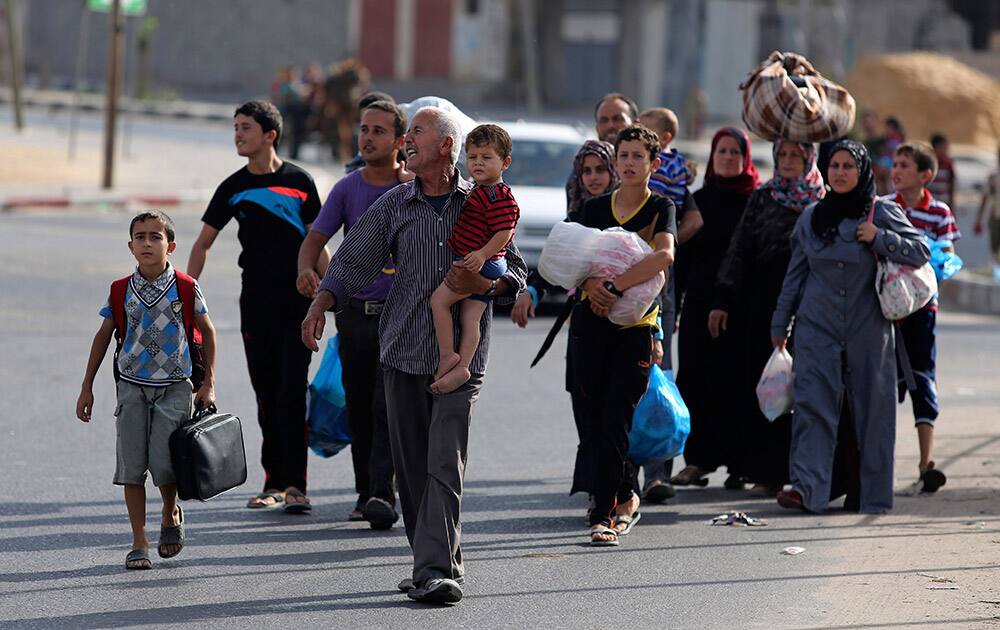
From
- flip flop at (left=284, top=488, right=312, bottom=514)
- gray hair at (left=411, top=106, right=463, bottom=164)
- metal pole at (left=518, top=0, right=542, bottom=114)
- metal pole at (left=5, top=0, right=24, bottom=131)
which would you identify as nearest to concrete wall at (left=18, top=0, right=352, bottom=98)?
metal pole at (left=518, top=0, right=542, bottom=114)

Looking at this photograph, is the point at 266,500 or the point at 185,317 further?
the point at 266,500

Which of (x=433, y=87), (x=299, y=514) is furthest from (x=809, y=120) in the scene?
(x=433, y=87)

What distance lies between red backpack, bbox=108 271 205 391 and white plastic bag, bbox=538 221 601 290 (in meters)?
1.53

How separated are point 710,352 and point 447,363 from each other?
2.99 m

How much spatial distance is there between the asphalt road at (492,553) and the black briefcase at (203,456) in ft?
1.14

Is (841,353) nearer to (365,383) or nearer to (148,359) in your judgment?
(365,383)

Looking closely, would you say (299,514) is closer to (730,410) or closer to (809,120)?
(730,410)

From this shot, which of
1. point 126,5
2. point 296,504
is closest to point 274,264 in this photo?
point 296,504

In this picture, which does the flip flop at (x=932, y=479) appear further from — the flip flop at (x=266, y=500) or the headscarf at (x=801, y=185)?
the flip flop at (x=266, y=500)

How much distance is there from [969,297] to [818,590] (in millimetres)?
11780

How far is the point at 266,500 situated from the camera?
813 centimetres

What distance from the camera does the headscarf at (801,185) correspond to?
855 centimetres

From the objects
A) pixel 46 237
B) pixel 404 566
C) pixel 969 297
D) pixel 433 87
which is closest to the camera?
pixel 404 566

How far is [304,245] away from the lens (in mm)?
7582
